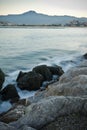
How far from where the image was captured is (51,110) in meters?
8.65

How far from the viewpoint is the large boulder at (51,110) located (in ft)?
27.8

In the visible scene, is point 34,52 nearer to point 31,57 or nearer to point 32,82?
point 31,57

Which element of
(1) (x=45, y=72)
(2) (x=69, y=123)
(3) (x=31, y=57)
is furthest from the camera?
(3) (x=31, y=57)

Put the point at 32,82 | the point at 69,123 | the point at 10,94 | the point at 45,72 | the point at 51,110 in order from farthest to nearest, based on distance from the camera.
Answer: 1. the point at 45,72
2. the point at 32,82
3. the point at 10,94
4. the point at 51,110
5. the point at 69,123

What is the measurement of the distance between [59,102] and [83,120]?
3.30 feet

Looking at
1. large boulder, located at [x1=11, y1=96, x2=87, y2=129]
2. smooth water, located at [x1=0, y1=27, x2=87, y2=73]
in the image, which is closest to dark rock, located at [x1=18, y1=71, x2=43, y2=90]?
large boulder, located at [x1=11, y1=96, x2=87, y2=129]

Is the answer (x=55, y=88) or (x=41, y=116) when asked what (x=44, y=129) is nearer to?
(x=41, y=116)

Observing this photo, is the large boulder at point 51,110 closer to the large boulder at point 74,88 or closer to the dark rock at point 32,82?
the large boulder at point 74,88

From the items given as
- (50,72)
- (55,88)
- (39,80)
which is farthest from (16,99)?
(55,88)

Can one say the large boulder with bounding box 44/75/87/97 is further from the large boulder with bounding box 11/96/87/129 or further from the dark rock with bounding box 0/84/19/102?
the dark rock with bounding box 0/84/19/102

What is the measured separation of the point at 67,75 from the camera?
1270 cm

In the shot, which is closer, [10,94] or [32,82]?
[10,94]

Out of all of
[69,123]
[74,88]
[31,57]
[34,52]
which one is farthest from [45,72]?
[34,52]

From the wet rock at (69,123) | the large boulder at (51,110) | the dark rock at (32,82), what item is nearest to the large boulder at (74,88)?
the large boulder at (51,110)
